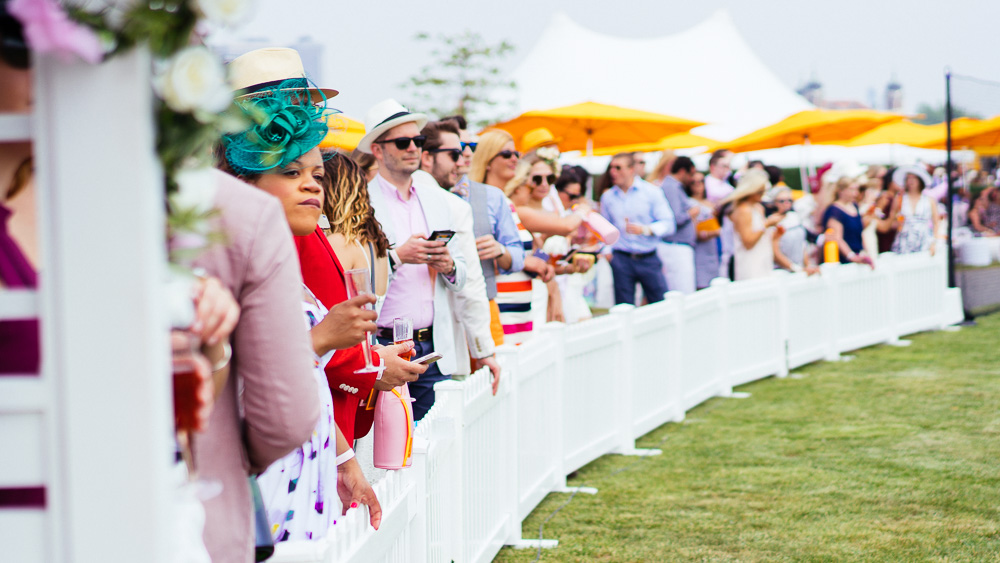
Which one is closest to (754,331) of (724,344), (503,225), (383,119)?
(724,344)

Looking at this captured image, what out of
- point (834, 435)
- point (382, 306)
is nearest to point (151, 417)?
point (382, 306)

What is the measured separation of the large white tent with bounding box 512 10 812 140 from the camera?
23234 mm

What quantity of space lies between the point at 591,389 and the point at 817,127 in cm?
1037

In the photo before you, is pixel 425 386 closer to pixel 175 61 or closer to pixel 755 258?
pixel 175 61

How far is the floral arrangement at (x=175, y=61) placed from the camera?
123 cm

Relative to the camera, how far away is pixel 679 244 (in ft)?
35.4

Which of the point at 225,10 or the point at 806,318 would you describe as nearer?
the point at 225,10

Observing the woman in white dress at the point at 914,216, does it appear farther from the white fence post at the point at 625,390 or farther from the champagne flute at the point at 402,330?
the champagne flute at the point at 402,330

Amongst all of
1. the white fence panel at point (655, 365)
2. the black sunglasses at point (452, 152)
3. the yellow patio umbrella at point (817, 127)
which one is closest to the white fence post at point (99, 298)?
the black sunglasses at point (452, 152)

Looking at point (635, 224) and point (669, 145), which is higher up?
point (669, 145)

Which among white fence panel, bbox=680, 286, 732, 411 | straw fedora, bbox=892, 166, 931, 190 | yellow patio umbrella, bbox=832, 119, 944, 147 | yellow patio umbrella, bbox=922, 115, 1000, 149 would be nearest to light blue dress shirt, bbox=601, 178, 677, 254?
white fence panel, bbox=680, 286, 732, 411

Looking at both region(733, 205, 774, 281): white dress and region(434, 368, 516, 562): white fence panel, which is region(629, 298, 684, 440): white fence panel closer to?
region(434, 368, 516, 562): white fence panel

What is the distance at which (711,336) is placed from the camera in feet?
30.4

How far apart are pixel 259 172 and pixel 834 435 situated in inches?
240
